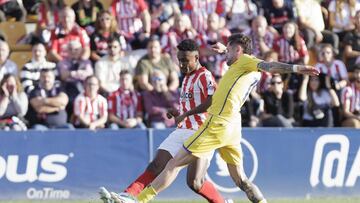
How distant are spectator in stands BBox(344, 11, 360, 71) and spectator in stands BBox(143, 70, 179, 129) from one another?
3471 mm

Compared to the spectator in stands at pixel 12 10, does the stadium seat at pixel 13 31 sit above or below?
below

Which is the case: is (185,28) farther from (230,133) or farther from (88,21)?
(230,133)

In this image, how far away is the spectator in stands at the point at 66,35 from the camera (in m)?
15.9

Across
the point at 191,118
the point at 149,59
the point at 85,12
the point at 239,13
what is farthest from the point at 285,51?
the point at 191,118

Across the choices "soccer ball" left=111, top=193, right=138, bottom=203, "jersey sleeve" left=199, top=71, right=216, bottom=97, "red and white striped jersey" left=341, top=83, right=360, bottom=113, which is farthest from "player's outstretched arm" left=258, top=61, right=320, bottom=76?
"red and white striped jersey" left=341, top=83, right=360, bottom=113

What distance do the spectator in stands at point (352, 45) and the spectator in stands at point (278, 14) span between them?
3.47 feet

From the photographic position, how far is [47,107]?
48.8 feet

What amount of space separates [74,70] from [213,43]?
2.44 meters

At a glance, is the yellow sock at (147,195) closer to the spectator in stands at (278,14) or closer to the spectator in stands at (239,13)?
the spectator in stands at (239,13)

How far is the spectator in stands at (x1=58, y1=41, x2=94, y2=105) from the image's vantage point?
15.4 m

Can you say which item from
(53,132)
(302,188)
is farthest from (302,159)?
(53,132)

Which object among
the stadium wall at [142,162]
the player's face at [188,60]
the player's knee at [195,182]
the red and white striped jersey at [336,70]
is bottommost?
the stadium wall at [142,162]

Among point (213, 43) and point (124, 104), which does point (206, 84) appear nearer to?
point (124, 104)

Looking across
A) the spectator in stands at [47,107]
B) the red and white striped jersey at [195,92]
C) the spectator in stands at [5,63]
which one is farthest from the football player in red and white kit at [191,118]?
the spectator in stands at [5,63]
